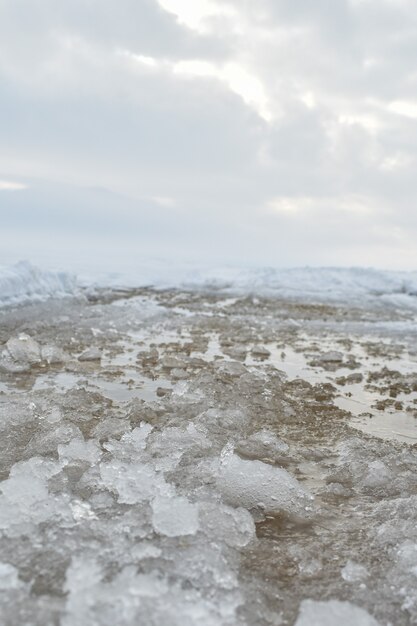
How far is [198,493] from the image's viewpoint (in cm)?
335

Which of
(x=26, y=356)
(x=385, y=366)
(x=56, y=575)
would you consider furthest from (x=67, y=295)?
(x=56, y=575)

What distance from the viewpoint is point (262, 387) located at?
267 inches

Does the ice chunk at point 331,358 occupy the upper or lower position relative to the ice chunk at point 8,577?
lower

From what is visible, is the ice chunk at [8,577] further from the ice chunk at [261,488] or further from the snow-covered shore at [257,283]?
the snow-covered shore at [257,283]

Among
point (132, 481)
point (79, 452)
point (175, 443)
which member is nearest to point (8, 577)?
point (132, 481)

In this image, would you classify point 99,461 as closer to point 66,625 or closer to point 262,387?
point 66,625

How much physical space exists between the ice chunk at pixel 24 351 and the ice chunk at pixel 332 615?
621 cm

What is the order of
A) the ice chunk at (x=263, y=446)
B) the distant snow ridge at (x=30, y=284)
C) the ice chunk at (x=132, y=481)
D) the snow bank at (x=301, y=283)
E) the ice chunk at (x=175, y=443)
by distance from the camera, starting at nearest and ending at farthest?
1. the ice chunk at (x=132, y=481)
2. the ice chunk at (x=175, y=443)
3. the ice chunk at (x=263, y=446)
4. the distant snow ridge at (x=30, y=284)
5. the snow bank at (x=301, y=283)

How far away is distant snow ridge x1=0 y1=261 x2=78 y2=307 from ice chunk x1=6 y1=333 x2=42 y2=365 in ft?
27.8

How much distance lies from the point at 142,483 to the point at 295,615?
1.32 meters

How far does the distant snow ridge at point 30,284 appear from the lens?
1723 cm

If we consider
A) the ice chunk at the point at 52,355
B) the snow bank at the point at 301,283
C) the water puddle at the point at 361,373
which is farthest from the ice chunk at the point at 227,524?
the snow bank at the point at 301,283

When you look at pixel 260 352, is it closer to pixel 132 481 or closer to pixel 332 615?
pixel 132 481

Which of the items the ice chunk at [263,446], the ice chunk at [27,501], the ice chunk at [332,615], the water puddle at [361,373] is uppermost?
the ice chunk at [27,501]
